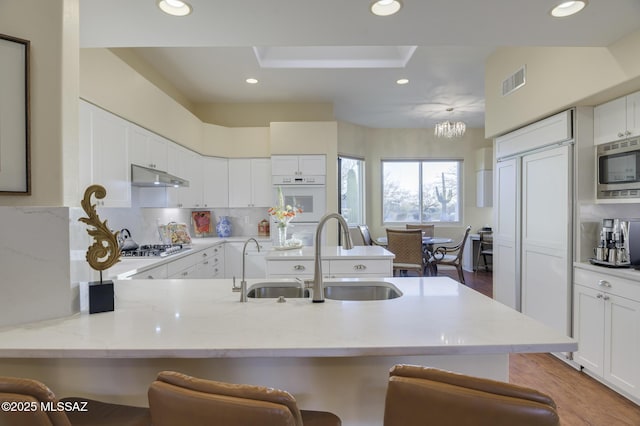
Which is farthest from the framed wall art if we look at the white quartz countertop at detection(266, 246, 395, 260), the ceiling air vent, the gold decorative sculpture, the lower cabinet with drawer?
the ceiling air vent

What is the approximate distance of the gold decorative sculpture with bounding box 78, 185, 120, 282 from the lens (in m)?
1.34

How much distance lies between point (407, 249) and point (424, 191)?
2762 millimetres

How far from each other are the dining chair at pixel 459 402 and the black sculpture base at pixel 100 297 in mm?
1203

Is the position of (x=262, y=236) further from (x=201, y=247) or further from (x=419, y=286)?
(x=419, y=286)

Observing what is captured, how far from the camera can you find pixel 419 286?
179 cm

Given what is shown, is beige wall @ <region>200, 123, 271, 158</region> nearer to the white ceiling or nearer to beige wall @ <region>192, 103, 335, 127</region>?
beige wall @ <region>192, 103, 335, 127</region>

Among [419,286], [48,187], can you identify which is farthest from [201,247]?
[419,286]

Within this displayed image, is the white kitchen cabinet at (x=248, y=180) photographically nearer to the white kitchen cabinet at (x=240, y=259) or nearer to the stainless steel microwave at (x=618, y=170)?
the white kitchen cabinet at (x=240, y=259)

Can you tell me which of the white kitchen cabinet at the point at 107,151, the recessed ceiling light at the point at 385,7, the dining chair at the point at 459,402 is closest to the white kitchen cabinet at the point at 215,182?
the white kitchen cabinet at the point at 107,151

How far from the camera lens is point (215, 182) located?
508cm

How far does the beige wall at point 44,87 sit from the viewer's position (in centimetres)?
131

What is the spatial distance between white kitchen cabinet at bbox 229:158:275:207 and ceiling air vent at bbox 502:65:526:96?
10.7 ft

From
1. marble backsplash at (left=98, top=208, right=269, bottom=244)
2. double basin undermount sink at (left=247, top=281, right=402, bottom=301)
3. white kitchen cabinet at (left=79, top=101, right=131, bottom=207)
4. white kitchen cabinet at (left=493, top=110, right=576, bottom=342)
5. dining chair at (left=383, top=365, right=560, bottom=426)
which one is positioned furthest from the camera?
marble backsplash at (left=98, top=208, right=269, bottom=244)

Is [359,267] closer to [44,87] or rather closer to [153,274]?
[153,274]
